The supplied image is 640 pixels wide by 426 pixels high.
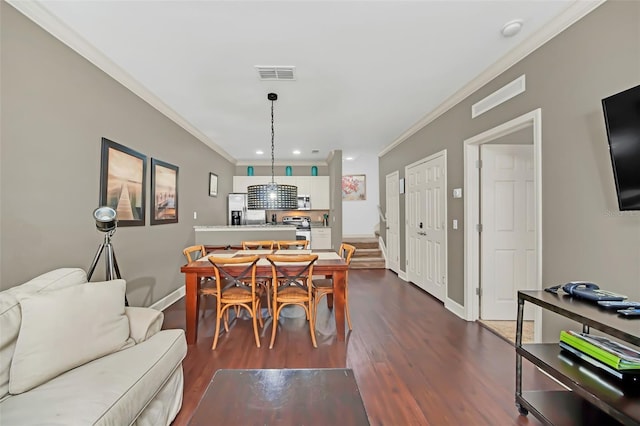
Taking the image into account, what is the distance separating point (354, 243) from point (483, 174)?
419 centimetres

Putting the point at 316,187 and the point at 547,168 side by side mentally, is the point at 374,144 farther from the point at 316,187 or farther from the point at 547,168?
the point at 547,168

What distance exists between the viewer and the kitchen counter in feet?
15.8

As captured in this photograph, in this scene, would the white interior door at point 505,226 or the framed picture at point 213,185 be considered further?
the framed picture at point 213,185

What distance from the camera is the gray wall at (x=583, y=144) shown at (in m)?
1.73

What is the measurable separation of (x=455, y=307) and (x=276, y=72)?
11.5 feet

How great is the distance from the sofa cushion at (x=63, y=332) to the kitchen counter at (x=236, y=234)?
10.0 feet

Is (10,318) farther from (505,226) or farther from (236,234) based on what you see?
(505,226)

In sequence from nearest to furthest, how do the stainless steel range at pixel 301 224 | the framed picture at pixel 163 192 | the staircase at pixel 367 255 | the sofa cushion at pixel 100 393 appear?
the sofa cushion at pixel 100 393 < the framed picture at pixel 163 192 < the staircase at pixel 367 255 < the stainless steel range at pixel 301 224

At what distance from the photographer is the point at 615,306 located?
1447 millimetres

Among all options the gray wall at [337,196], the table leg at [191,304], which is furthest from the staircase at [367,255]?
the table leg at [191,304]

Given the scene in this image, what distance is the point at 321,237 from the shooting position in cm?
698

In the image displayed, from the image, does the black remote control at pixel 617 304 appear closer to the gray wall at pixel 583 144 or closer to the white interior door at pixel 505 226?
the gray wall at pixel 583 144

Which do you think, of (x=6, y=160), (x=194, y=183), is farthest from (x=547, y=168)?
(x=194, y=183)

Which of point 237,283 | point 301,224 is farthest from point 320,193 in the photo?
point 237,283
